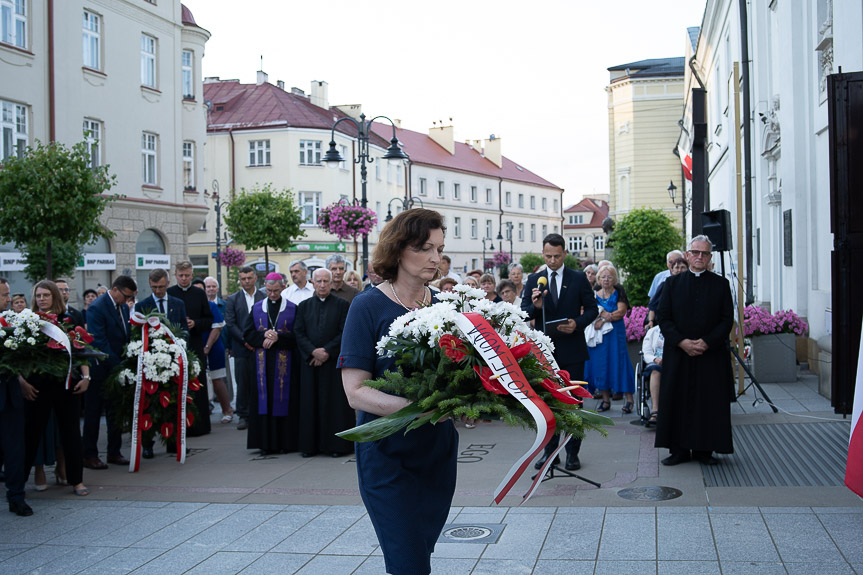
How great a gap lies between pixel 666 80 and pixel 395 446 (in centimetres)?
4757

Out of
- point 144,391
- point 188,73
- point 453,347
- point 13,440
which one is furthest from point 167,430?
point 188,73

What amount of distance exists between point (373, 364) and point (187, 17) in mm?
32997

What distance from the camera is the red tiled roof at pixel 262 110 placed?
5147 cm

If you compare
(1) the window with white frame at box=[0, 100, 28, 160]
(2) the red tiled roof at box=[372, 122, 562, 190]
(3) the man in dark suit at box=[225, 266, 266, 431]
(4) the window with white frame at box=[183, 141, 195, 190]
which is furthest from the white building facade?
(2) the red tiled roof at box=[372, 122, 562, 190]

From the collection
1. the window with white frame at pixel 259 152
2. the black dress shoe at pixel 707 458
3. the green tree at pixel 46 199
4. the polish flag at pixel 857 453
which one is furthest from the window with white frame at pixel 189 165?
the polish flag at pixel 857 453

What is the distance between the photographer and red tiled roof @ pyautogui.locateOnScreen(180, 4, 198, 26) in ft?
107

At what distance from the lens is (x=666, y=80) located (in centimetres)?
4741

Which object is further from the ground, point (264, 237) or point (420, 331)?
point (264, 237)

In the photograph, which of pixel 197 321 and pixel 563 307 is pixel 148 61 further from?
pixel 563 307

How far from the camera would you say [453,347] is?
309 centimetres

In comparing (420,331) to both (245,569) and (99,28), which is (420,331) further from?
(99,28)

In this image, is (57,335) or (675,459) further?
(675,459)

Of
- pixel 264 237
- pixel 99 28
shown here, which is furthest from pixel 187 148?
pixel 99 28

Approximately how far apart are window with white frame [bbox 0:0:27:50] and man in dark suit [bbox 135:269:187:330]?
56.9 feet
